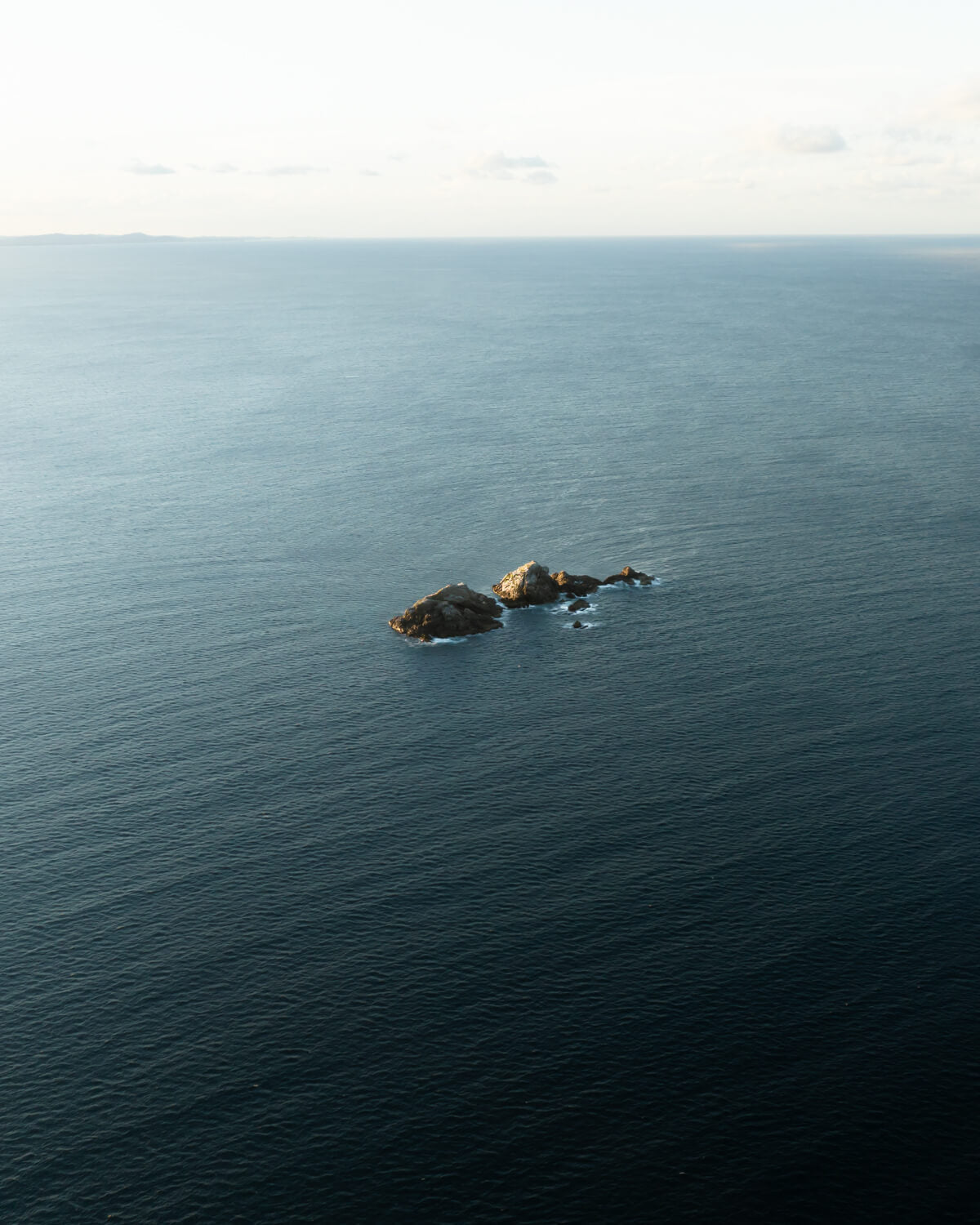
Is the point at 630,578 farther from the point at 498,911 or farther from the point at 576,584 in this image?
the point at 498,911

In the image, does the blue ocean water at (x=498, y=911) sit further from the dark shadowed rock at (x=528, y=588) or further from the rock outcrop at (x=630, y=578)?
the rock outcrop at (x=630, y=578)

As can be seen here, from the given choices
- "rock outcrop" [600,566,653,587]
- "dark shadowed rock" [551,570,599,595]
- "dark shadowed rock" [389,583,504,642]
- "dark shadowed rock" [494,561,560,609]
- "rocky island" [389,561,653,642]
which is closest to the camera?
"dark shadowed rock" [389,583,504,642]

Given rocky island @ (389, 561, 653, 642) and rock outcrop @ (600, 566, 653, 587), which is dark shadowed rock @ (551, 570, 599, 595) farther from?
rock outcrop @ (600, 566, 653, 587)

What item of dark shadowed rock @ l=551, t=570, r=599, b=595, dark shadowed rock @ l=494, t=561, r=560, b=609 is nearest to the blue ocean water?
dark shadowed rock @ l=494, t=561, r=560, b=609

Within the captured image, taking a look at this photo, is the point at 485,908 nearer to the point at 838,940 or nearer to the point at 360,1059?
the point at 360,1059

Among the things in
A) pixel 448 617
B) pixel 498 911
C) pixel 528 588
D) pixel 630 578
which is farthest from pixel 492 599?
pixel 498 911

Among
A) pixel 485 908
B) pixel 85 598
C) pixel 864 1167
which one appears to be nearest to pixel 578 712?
pixel 485 908
